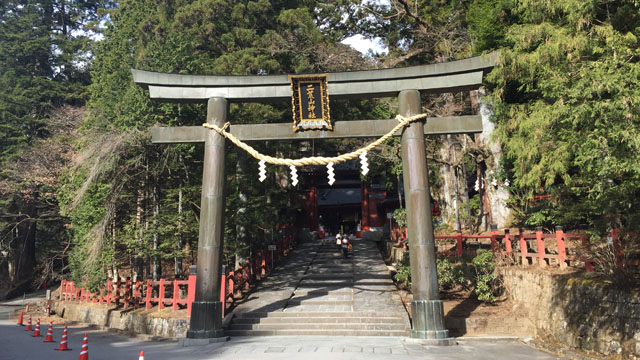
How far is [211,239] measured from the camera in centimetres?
919

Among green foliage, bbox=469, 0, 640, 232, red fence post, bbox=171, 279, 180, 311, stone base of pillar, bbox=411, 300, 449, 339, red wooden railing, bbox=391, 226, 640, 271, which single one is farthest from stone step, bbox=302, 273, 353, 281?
green foliage, bbox=469, 0, 640, 232

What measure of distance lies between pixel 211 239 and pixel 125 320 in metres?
6.31

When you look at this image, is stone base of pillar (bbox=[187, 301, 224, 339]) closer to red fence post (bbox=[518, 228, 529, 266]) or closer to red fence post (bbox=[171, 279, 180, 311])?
red fence post (bbox=[171, 279, 180, 311])

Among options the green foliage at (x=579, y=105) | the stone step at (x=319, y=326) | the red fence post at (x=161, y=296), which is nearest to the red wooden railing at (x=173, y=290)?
the red fence post at (x=161, y=296)

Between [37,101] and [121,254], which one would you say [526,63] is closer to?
[121,254]

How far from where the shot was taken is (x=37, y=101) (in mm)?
28562

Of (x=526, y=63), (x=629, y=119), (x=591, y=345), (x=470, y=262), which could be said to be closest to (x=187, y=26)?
(x=526, y=63)

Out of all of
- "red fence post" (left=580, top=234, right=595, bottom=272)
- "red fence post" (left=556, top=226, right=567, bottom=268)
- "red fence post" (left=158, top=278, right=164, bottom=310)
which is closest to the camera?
"red fence post" (left=580, top=234, right=595, bottom=272)

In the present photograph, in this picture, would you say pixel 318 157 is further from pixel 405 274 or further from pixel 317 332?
pixel 405 274

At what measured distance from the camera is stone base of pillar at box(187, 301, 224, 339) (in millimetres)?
8656

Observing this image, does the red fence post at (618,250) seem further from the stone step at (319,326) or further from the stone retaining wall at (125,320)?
the stone retaining wall at (125,320)

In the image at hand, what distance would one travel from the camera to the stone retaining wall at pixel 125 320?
10859mm

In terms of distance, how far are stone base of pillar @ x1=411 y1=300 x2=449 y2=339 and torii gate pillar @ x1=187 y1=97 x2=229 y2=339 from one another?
4.34m

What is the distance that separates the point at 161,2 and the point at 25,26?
18.4 metres
